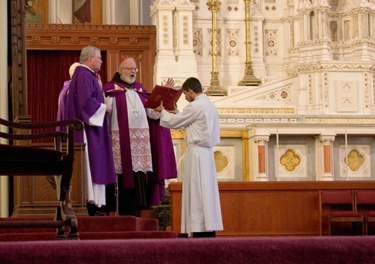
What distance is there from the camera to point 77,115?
7211 mm

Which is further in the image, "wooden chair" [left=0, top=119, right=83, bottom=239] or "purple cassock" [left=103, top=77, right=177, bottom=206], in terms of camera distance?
"purple cassock" [left=103, top=77, right=177, bottom=206]

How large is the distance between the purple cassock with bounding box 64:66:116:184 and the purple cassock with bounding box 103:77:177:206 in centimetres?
26

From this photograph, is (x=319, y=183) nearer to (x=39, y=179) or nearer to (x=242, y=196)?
(x=242, y=196)

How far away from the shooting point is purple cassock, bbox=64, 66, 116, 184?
279 inches

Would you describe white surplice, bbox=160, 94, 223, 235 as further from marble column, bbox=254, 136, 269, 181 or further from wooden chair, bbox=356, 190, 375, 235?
marble column, bbox=254, 136, 269, 181

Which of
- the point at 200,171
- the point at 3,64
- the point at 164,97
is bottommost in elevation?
the point at 200,171

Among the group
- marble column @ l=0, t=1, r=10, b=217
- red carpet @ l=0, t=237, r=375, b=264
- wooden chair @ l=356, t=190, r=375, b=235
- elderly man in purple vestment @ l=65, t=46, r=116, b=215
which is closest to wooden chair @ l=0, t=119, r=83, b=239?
red carpet @ l=0, t=237, r=375, b=264

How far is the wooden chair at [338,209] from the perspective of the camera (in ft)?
31.6

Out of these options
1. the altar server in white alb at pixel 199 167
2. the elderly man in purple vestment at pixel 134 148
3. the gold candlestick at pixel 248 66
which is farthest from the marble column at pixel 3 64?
the gold candlestick at pixel 248 66

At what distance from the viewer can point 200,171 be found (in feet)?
25.0

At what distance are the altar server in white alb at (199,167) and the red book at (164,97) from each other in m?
0.10

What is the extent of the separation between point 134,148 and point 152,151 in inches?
Result: 12.3

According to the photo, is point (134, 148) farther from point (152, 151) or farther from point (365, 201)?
point (365, 201)

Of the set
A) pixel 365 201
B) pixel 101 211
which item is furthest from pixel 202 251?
pixel 365 201
